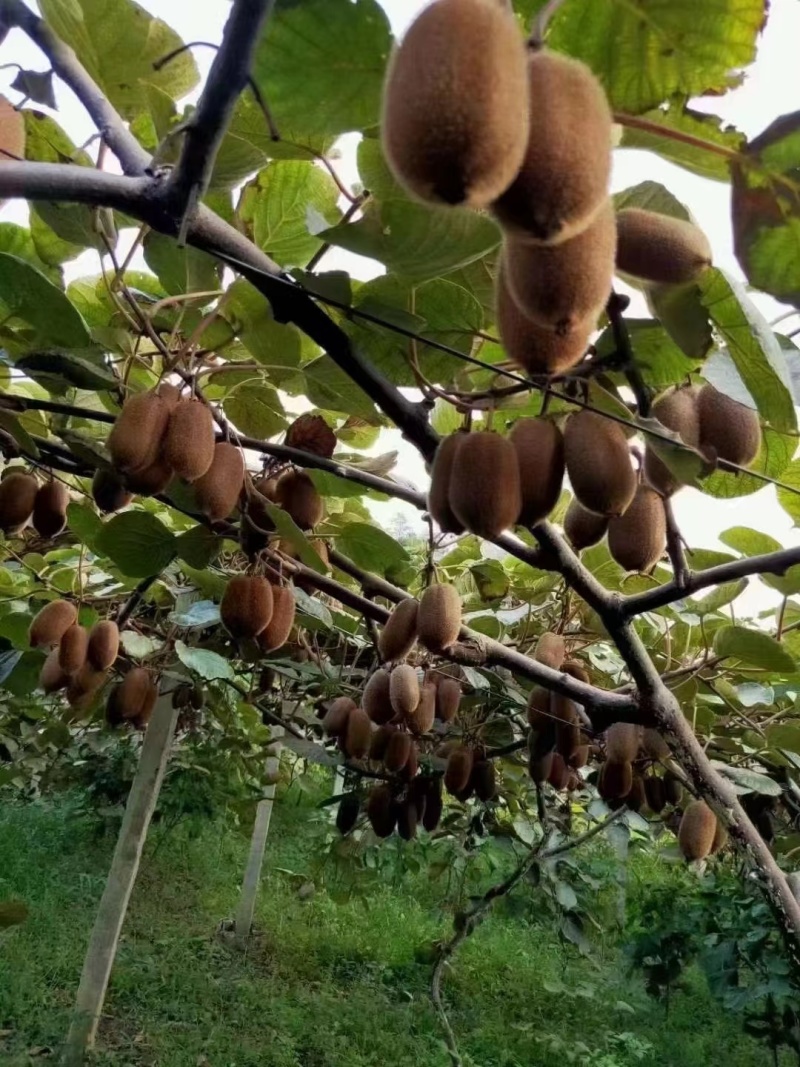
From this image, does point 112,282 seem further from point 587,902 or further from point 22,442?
point 587,902

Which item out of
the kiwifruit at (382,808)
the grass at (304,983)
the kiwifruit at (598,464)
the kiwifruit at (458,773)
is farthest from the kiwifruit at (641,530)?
the grass at (304,983)

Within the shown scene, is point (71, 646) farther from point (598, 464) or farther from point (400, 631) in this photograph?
point (598, 464)

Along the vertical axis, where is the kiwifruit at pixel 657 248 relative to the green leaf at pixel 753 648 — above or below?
below

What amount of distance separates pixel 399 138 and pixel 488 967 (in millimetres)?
5355

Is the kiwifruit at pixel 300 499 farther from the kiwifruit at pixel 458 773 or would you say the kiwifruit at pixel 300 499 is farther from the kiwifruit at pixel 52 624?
the kiwifruit at pixel 458 773

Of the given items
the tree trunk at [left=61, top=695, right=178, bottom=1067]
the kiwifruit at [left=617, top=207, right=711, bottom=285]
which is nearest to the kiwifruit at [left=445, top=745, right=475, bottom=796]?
the tree trunk at [left=61, top=695, right=178, bottom=1067]

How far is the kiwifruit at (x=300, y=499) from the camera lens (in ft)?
4.19

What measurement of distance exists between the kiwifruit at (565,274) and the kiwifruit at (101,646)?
1348mm

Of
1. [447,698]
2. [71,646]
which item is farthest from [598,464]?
[447,698]

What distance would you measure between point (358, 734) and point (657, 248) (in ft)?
5.63

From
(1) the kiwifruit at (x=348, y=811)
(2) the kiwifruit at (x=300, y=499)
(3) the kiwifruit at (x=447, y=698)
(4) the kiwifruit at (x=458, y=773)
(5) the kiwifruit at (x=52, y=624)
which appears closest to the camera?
(2) the kiwifruit at (x=300, y=499)

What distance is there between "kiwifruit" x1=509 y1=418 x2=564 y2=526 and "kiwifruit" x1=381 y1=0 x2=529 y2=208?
0.34 metres

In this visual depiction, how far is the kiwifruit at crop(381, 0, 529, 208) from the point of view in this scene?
392 millimetres

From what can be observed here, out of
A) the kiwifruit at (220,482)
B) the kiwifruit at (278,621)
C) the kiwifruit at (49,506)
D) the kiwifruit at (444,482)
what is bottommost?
the kiwifruit at (444,482)
